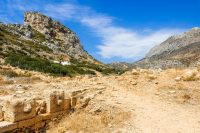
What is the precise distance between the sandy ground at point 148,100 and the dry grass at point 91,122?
66mm

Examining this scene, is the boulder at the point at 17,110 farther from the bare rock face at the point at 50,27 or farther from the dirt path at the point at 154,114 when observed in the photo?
the bare rock face at the point at 50,27

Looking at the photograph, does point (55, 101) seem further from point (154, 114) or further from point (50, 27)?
point (50, 27)

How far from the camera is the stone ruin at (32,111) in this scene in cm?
1238

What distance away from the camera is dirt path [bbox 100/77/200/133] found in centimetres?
1321

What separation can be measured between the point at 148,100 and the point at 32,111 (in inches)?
221

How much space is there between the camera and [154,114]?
14492mm

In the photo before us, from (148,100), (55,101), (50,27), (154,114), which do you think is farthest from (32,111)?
(50,27)

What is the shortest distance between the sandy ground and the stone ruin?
56cm

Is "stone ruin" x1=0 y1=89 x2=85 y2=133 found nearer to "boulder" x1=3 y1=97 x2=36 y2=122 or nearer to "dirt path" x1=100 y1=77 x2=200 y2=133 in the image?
"boulder" x1=3 y1=97 x2=36 y2=122

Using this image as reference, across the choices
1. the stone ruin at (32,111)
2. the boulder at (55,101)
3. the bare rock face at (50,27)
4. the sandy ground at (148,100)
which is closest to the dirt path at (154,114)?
the sandy ground at (148,100)

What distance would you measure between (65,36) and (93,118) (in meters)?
106

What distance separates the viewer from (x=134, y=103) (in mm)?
15570

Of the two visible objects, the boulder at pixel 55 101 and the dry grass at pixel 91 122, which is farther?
the boulder at pixel 55 101

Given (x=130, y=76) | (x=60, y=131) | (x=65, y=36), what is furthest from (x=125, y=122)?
(x=65, y=36)
